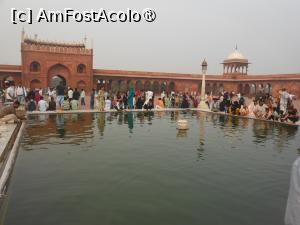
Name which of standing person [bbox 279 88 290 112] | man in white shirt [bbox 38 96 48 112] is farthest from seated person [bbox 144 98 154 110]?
standing person [bbox 279 88 290 112]

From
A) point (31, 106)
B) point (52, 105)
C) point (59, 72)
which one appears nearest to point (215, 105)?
point (52, 105)

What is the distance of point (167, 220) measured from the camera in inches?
123

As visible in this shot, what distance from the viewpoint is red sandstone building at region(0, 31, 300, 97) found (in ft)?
86.6

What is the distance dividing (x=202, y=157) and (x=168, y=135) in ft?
7.71

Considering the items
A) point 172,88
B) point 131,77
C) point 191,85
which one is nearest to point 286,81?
point 191,85

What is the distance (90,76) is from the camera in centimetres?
2811

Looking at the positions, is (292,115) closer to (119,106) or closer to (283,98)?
(283,98)

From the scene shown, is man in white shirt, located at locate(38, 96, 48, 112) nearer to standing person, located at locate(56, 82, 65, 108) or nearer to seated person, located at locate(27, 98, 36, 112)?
seated person, located at locate(27, 98, 36, 112)

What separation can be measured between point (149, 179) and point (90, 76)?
24.8 metres

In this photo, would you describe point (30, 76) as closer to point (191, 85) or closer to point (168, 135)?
point (191, 85)

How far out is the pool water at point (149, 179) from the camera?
323 centimetres

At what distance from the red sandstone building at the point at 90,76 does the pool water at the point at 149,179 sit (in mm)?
18073

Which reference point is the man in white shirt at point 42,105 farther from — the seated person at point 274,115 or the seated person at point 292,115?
the seated person at point 292,115

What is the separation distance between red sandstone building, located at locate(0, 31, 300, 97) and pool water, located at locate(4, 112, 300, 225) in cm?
1807
